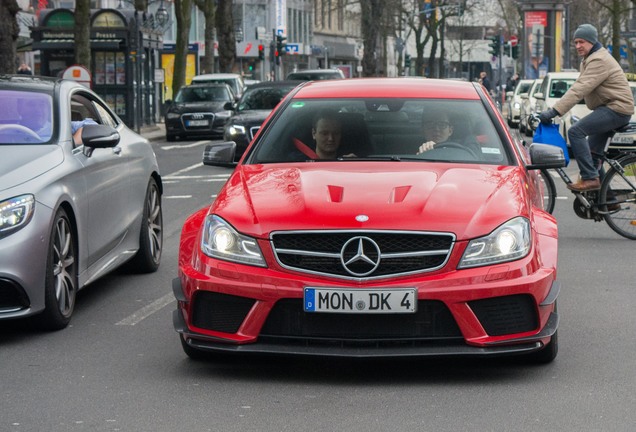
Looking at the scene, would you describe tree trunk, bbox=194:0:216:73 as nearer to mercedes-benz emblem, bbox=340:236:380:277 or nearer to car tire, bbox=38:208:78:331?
car tire, bbox=38:208:78:331

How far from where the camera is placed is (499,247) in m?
6.29

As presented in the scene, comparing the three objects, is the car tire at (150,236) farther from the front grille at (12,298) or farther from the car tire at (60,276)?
the front grille at (12,298)

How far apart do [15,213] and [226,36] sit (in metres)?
48.8

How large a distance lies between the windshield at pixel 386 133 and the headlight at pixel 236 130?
1568 cm

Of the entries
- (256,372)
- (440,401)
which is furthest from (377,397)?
(256,372)

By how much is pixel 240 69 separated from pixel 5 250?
299ft

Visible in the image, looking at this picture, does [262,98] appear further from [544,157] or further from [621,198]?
[544,157]

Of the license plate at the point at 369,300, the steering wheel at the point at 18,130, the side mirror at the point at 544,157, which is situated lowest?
the license plate at the point at 369,300

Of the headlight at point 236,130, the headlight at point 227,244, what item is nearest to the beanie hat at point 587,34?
the headlight at point 227,244

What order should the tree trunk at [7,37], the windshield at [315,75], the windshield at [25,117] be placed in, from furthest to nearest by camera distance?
the windshield at [315,75] → the tree trunk at [7,37] → the windshield at [25,117]

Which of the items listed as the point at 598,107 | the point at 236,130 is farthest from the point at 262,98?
the point at 598,107

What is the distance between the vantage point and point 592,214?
500 inches

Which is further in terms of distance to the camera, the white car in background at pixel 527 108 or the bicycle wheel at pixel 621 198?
the white car in background at pixel 527 108

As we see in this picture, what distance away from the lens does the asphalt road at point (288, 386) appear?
564 cm
